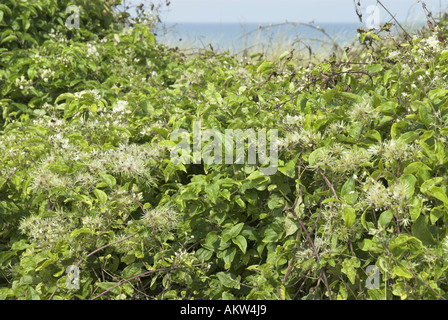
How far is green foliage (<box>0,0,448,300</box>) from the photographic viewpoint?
1.83 meters

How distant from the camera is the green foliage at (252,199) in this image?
5.99 ft

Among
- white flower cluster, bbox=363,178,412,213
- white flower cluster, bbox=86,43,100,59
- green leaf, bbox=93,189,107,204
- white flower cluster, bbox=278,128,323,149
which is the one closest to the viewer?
white flower cluster, bbox=363,178,412,213

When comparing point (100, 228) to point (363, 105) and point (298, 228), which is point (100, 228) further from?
point (363, 105)

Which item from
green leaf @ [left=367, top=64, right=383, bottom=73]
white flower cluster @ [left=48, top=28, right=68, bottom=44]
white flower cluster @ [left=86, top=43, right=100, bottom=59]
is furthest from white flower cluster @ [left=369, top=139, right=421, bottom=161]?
white flower cluster @ [left=48, top=28, right=68, bottom=44]

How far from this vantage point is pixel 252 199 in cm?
213

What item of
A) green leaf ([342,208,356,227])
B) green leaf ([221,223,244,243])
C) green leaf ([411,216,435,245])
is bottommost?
green leaf ([221,223,244,243])

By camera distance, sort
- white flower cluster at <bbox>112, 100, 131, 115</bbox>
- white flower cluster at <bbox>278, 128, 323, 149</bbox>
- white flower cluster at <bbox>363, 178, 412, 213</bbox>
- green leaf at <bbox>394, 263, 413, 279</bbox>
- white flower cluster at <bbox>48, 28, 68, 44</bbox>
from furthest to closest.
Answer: white flower cluster at <bbox>48, 28, 68, 44</bbox>
white flower cluster at <bbox>112, 100, 131, 115</bbox>
white flower cluster at <bbox>278, 128, 323, 149</bbox>
white flower cluster at <bbox>363, 178, 412, 213</bbox>
green leaf at <bbox>394, 263, 413, 279</bbox>

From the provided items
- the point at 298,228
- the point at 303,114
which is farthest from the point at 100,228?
the point at 303,114

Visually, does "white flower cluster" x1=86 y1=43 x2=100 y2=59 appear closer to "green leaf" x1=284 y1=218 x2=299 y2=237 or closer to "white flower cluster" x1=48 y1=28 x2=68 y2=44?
"white flower cluster" x1=48 y1=28 x2=68 y2=44

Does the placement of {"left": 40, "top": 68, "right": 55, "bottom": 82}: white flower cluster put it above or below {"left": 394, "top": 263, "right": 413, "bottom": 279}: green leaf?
above

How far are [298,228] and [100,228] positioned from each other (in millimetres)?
824

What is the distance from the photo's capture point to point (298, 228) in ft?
6.48

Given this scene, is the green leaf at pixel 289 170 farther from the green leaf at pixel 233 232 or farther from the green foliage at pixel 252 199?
the green leaf at pixel 233 232
